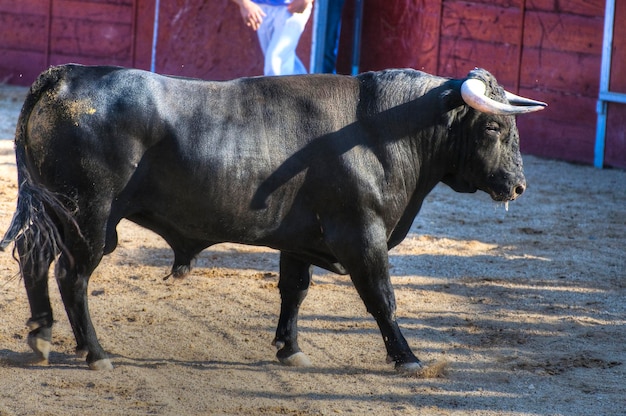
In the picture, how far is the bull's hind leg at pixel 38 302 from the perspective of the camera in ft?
13.9

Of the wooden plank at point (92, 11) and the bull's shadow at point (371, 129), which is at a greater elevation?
the wooden plank at point (92, 11)

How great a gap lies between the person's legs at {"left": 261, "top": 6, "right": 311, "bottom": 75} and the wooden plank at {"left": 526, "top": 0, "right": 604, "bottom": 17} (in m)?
2.38

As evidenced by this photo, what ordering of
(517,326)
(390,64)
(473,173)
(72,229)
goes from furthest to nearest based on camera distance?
1. (390,64)
2. (517,326)
3. (473,173)
4. (72,229)

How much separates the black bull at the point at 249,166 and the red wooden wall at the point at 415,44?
5.20 meters

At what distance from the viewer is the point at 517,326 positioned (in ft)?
16.9

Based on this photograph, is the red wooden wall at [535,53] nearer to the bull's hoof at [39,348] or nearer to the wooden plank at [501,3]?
the wooden plank at [501,3]

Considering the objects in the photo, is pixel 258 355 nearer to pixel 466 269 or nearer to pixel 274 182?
pixel 274 182

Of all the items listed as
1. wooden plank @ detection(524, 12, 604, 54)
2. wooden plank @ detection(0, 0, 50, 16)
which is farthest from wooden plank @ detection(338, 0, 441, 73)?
wooden plank @ detection(0, 0, 50, 16)

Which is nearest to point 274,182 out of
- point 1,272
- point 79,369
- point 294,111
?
point 294,111

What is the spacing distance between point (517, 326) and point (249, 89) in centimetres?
183

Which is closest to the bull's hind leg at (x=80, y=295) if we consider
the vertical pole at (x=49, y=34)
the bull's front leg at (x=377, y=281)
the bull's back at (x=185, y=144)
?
the bull's back at (x=185, y=144)

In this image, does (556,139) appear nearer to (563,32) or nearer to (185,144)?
(563,32)

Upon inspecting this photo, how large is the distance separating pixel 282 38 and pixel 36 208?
4.86m

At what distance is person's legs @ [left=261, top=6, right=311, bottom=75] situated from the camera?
860cm
